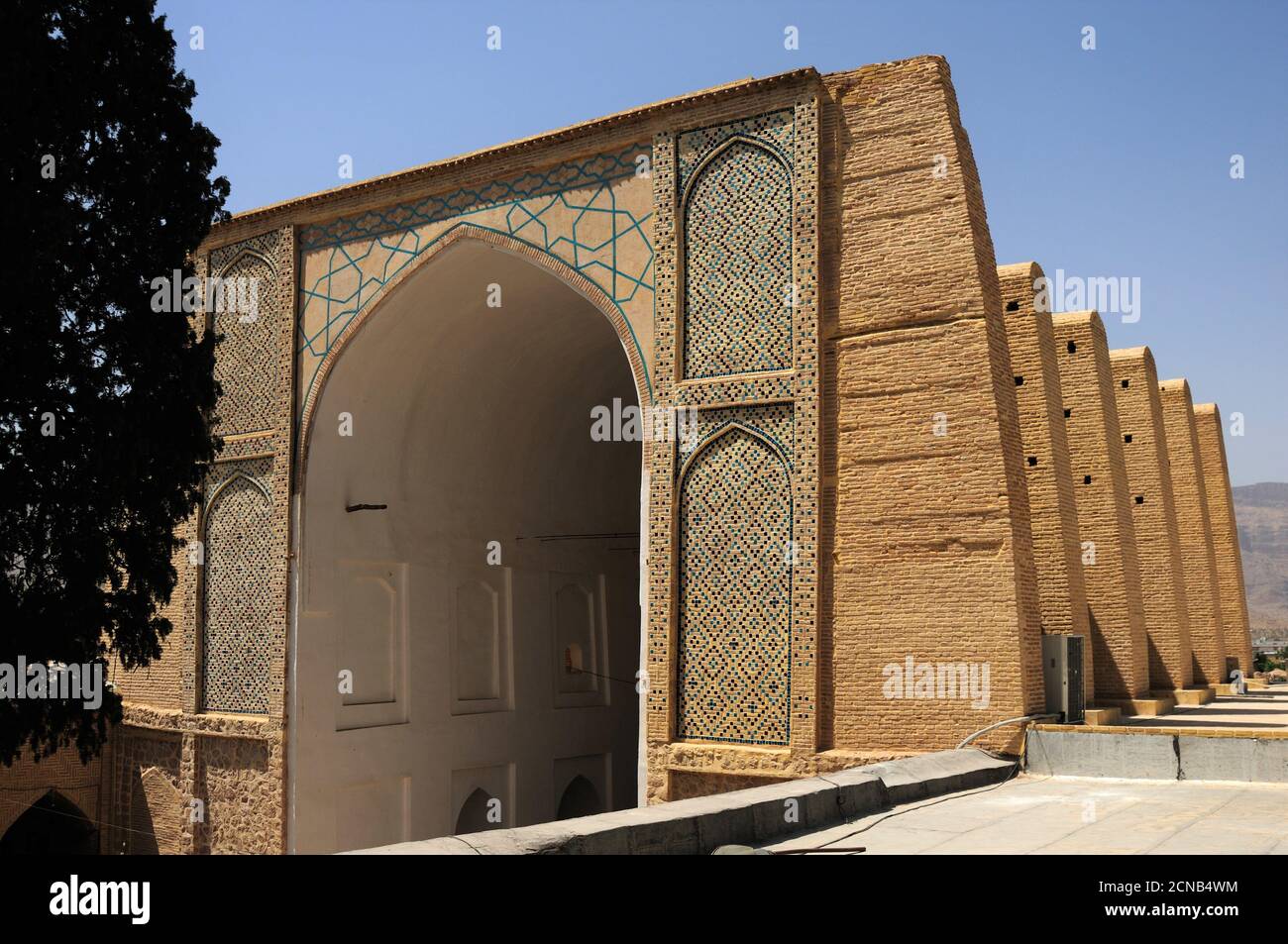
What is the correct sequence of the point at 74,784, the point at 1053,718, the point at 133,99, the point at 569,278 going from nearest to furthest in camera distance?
the point at 1053,718 → the point at 133,99 → the point at 569,278 → the point at 74,784

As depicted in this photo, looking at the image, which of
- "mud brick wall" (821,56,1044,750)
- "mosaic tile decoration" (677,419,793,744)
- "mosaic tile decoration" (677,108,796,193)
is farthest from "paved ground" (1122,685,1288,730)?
"mosaic tile decoration" (677,108,796,193)

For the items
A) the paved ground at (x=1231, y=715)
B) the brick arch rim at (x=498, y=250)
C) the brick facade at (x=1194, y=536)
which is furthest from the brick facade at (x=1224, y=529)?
the brick arch rim at (x=498, y=250)

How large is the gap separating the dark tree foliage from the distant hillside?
70.7 metres

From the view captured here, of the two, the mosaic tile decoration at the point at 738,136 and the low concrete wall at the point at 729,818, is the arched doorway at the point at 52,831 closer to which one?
the mosaic tile decoration at the point at 738,136

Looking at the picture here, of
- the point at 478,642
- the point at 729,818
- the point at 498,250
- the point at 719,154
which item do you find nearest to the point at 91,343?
the point at 498,250

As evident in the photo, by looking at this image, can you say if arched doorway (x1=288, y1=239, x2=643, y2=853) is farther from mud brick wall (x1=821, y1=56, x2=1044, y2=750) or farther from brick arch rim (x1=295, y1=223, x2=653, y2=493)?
mud brick wall (x1=821, y1=56, x2=1044, y2=750)

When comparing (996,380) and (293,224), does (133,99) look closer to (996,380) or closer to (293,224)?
(293,224)

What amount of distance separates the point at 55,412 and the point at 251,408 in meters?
3.67

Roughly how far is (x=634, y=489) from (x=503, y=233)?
538cm

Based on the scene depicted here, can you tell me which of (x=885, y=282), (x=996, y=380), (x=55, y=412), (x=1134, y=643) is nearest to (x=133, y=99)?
→ (x=55, y=412)

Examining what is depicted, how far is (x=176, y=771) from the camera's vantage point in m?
12.1

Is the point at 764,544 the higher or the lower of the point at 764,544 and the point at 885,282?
the lower

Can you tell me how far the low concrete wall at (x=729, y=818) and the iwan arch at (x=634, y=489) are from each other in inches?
46.1
